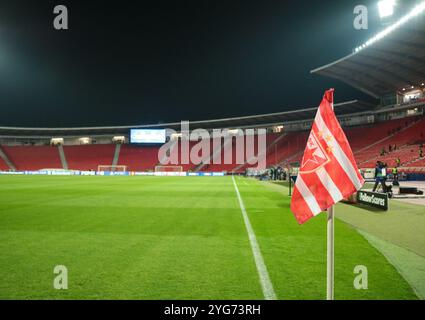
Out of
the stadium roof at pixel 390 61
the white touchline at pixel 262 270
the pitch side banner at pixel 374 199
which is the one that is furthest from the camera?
the stadium roof at pixel 390 61

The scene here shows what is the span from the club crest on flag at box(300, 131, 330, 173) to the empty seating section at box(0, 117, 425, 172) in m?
39.7

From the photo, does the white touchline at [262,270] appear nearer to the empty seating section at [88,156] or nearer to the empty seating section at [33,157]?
the empty seating section at [88,156]

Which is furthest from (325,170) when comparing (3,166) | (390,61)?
(3,166)

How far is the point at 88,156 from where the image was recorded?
79.1 metres

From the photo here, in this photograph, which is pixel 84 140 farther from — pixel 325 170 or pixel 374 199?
pixel 325 170

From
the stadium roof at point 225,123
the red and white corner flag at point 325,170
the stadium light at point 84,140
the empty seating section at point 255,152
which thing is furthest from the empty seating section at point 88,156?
the red and white corner flag at point 325,170

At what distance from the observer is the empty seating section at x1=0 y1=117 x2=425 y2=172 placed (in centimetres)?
4516

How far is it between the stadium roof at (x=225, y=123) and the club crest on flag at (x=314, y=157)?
188ft

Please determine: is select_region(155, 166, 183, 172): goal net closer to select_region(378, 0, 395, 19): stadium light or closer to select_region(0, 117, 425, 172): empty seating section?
select_region(0, 117, 425, 172): empty seating section

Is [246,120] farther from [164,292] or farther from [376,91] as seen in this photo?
[164,292]

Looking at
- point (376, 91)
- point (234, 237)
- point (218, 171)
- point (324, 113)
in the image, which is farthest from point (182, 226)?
point (218, 171)

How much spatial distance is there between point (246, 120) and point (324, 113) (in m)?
69.7

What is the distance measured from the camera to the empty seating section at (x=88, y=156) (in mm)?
76000

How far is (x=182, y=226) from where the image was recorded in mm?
8633
